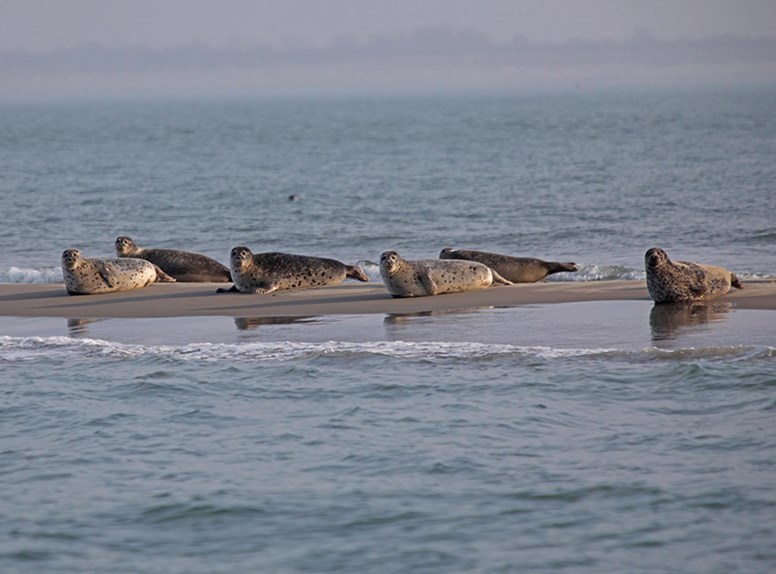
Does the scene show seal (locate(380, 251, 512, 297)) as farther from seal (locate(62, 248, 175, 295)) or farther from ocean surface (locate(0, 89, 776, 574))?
seal (locate(62, 248, 175, 295))

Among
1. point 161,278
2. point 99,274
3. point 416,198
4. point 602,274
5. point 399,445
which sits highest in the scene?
point 416,198

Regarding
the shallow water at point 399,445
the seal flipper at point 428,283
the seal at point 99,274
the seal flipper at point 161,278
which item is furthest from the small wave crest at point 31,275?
the seal flipper at point 428,283

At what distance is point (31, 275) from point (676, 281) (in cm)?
914

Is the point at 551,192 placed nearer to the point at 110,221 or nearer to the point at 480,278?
the point at 110,221

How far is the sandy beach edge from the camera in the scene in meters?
13.1

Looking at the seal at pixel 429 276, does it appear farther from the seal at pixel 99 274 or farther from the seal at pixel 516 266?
the seal at pixel 99 274

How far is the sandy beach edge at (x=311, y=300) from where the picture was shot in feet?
43.1

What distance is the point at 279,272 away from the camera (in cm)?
1481

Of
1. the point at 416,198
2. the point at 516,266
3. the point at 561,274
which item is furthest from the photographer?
the point at 416,198

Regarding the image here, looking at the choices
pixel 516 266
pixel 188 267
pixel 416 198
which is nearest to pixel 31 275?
pixel 188 267

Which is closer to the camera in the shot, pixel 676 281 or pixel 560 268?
pixel 676 281

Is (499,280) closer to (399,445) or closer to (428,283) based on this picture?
(428,283)

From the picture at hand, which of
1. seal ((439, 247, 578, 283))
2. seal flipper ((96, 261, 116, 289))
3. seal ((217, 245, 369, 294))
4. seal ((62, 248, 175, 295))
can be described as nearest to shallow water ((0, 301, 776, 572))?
seal ((217, 245, 369, 294))

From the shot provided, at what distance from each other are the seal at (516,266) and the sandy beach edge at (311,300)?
0.83m
